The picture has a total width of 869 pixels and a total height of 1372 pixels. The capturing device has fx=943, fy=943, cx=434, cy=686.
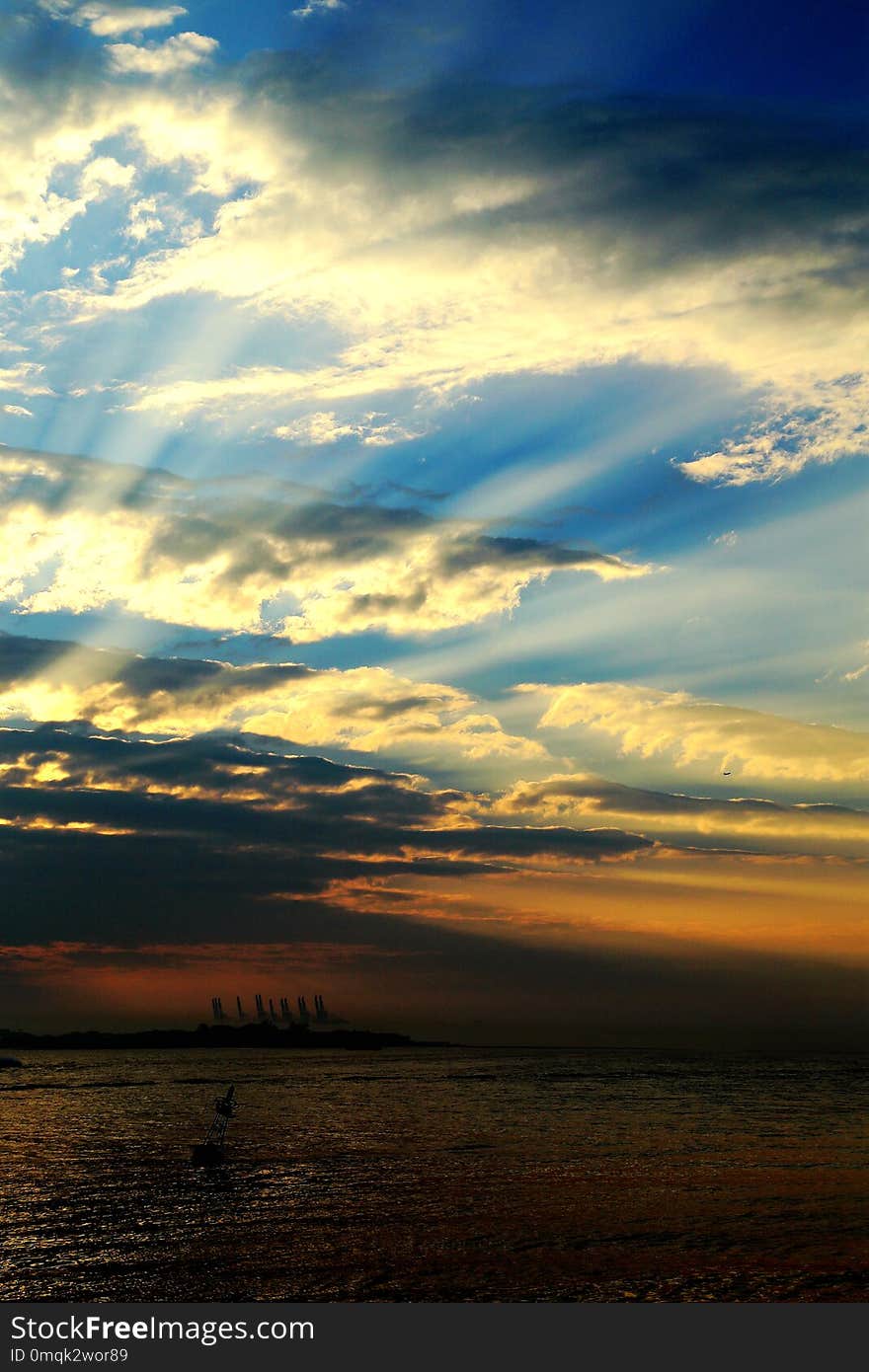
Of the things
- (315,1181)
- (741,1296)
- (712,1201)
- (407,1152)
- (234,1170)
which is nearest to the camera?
(741,1296)

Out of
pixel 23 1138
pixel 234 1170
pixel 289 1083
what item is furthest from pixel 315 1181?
pixel 289 1083

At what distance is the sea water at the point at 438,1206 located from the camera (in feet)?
124

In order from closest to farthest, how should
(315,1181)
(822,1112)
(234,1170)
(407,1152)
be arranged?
(315,1181) → (234,1170) → (407,1152) → (822,1112)

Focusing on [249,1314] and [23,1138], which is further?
[23,1138]

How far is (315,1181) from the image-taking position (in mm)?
61688

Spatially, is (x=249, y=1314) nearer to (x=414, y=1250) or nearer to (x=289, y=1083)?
(x=414, y=1250)

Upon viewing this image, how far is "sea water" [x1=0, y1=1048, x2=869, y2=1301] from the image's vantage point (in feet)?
124

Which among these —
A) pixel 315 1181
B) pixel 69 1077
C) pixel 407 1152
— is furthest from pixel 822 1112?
pixel 69 1077

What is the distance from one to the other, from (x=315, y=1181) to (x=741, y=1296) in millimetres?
33664

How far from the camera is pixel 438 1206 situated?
52812 mm

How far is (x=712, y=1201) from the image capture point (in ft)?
182

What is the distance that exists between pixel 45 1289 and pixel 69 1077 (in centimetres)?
17449

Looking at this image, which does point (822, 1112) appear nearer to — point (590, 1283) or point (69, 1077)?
point (590, 1283)

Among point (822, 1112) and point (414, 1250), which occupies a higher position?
point (414, 1250)
